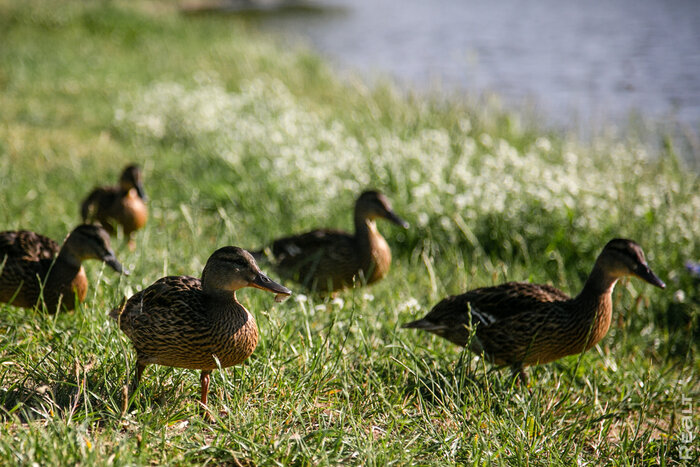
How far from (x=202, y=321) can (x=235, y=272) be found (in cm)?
26

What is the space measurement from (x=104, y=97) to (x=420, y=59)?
29.0 feet

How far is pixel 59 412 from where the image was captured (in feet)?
10.4

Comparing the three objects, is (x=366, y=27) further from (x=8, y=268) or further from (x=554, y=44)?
(x=8, y=268)

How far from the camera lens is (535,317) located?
3.95 meters

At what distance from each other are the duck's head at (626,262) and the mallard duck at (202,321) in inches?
78.5

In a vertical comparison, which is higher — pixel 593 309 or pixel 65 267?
pixel 65 267

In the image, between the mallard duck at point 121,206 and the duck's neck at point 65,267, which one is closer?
the duck's neck at point 65,267

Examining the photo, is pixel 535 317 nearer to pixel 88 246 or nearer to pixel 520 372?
pixel 520 372

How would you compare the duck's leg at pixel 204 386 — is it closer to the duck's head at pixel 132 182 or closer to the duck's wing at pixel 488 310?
the duck's wing at pixel 488 310

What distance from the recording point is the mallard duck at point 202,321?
315 cm

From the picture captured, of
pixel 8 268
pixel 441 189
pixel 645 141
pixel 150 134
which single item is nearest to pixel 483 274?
pixel 441 189

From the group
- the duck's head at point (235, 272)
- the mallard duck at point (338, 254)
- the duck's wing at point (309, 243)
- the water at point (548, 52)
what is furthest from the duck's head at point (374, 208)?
the water at point (548, 52)

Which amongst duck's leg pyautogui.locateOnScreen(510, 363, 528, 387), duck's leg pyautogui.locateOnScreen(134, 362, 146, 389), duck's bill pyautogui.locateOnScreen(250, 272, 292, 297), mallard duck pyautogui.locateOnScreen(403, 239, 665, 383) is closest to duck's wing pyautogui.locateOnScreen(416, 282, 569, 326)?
mallard duck pyautogui.locateOnScreen(403, 239, 665, 383)

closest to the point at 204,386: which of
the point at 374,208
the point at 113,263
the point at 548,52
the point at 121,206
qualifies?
the point at 113,263
